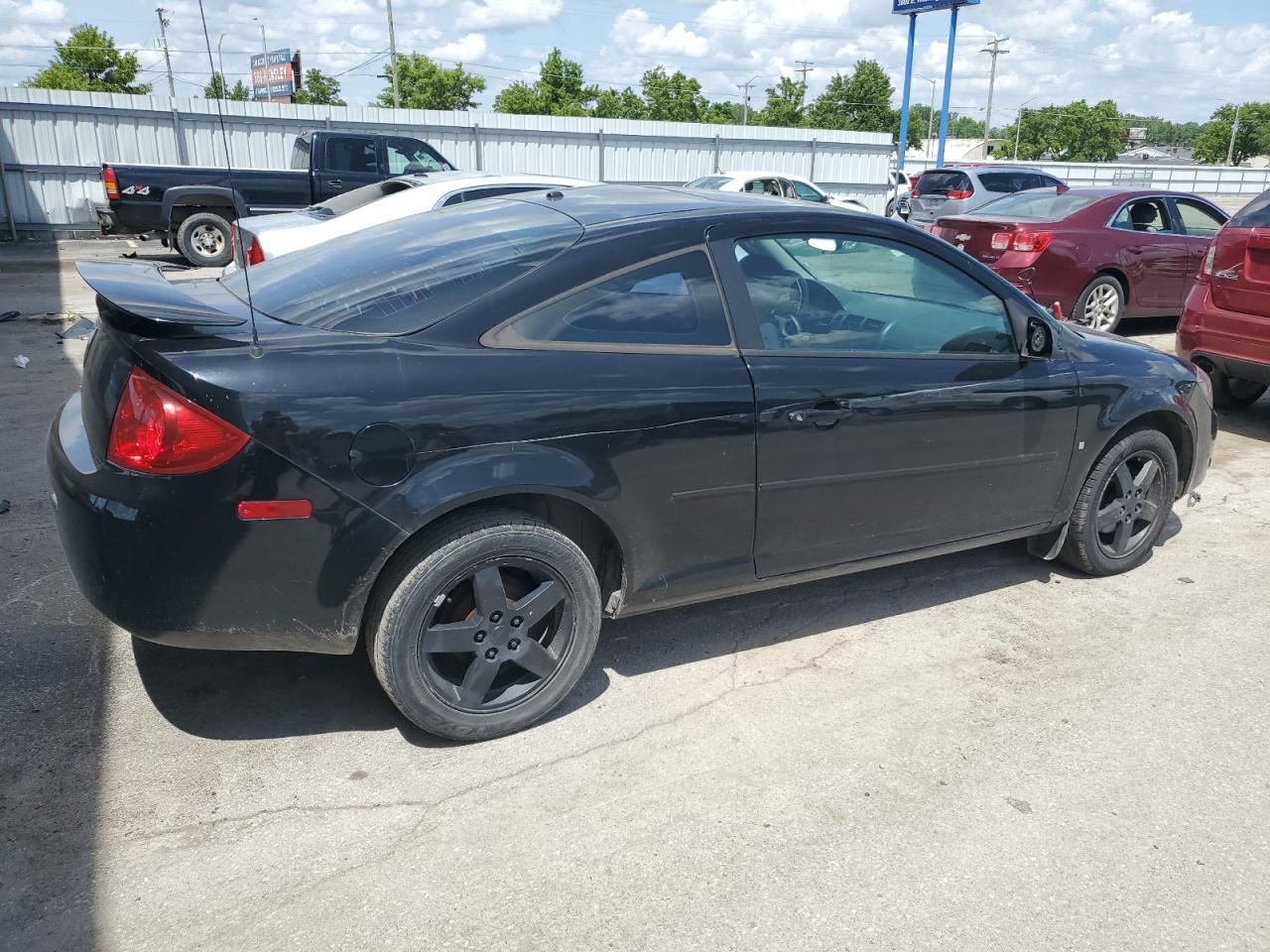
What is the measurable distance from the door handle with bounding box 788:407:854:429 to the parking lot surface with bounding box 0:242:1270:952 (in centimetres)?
96

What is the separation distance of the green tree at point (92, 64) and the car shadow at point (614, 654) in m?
62.0

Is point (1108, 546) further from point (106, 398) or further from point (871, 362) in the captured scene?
point (106, 398)

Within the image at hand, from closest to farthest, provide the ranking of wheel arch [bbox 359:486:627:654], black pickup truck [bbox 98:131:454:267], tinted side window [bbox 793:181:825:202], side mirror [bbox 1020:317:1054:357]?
wheel arch [bbox 359:486:627:654] < side mirror [bbox 1020:317:1054:357] < black pickup truck [bbox 98:131:454:267] < tinted side window [bbox 793:181:825:202]

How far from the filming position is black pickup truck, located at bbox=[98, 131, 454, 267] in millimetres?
13516

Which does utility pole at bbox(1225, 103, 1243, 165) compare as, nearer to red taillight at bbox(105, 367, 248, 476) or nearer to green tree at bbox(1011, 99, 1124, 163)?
green tree at bbox(1011, 99, 1124, 163)

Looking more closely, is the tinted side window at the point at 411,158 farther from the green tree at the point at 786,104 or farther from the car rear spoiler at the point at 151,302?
the green tree at the point at 786,104

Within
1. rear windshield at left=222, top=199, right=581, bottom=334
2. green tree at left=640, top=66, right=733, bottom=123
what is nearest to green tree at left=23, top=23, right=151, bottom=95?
green tree at left=640, top=66, right=733, bottom=123

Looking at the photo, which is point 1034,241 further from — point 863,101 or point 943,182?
point 863,101

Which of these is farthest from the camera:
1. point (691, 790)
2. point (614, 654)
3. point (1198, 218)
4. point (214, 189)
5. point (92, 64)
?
point (92, 64)

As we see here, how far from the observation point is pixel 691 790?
3018 millimetres

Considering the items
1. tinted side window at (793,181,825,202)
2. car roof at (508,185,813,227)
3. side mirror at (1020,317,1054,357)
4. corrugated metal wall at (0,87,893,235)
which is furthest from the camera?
corrugated metal wall at (0,87,893,235)

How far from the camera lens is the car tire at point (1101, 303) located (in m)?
10.0

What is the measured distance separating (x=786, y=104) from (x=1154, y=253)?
8101 centimetres

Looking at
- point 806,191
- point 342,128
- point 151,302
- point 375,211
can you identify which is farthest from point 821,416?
point 342,128
